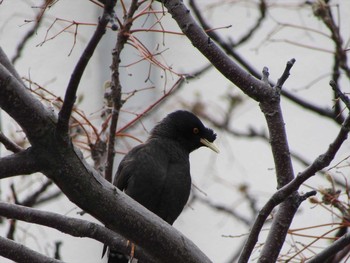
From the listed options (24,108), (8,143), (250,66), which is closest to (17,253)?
(8,143)

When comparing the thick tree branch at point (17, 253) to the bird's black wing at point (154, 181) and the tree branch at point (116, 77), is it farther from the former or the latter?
the bird's black wing at point (154, 181)

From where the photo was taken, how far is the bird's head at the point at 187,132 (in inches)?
160

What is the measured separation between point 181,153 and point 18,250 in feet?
5.03

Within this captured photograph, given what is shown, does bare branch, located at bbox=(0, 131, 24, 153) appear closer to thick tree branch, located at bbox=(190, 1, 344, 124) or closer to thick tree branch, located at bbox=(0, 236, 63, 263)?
thick tree branch, located at bbox=(0, 236, 63, 263)

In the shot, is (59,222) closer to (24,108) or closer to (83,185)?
(83,185)

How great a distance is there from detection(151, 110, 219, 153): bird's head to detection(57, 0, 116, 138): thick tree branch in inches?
77.3

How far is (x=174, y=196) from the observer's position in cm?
363

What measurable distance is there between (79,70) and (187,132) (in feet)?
7.03

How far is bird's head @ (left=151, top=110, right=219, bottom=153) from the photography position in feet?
13.3

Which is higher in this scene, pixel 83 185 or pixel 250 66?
pixel 250 66

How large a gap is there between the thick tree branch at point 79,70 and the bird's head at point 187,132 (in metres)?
1.96

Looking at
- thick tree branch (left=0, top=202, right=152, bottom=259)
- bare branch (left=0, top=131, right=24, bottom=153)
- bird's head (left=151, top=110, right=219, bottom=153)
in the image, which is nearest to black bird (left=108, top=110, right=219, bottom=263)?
bird's head (left=151, top=110, right=219, bottom=153)

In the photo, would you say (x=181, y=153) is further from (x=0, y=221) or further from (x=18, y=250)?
(x=18, y=250)

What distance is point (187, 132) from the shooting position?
409cm
